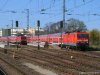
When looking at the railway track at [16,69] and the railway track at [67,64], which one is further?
the railway track at [67,64]

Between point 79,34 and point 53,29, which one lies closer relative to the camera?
point 79,34

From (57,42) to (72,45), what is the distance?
18021mm

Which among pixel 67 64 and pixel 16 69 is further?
pixel 67 64

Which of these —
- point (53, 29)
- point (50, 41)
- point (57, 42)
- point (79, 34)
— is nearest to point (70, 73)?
point (79, 34)

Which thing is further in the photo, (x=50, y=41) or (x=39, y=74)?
(x=50, y=41)

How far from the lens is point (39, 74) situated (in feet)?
70.6

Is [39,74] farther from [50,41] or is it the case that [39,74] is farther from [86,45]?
[50,41]

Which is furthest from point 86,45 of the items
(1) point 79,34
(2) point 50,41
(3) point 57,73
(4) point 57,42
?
(3) point 57,73

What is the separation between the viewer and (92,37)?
106m

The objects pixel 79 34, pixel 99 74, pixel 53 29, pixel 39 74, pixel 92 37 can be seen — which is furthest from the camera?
pixel 53 29

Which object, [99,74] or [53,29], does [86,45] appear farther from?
[53,29]

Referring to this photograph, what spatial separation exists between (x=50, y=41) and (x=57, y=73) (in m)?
67.1

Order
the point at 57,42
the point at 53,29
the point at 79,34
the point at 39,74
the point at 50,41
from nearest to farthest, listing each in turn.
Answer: the point at 39,74, the point at 79,34, the point at 57,42, the point at 50,41, the point at 53,29

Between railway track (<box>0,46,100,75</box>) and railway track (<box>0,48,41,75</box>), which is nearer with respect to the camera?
railway track (<box>0,48,41,75</box>)
